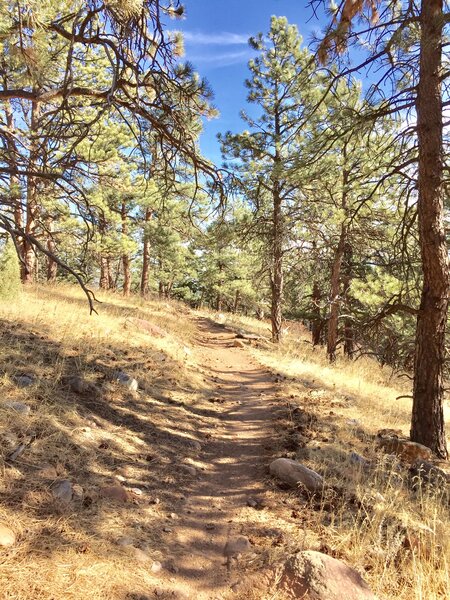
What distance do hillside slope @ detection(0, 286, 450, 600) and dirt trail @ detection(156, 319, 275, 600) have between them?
0.05 ft

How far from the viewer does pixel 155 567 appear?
263 cm

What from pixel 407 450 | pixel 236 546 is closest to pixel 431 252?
pixel 407 450

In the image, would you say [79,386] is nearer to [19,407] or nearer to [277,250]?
[19,407]

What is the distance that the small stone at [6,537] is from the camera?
2.42 meters

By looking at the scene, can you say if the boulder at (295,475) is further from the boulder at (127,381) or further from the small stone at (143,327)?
the small stone at (143,327)

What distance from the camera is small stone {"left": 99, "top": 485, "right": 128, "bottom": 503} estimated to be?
3.32m

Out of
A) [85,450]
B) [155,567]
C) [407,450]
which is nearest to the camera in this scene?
[155,567]

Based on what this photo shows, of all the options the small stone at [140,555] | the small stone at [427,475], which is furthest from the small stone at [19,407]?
the small stone at [427,475]

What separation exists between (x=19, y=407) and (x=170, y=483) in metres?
1.79

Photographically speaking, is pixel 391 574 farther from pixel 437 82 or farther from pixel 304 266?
pixel 304 266

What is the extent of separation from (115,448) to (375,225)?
9626 mm

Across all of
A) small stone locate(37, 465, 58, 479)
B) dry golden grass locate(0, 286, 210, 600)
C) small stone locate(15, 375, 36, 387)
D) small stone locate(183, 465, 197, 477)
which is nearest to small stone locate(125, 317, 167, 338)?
dry golden grass locate(0, 286, 210, 600)

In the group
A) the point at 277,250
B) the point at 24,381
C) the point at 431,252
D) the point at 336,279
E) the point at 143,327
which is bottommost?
the point at 24,381

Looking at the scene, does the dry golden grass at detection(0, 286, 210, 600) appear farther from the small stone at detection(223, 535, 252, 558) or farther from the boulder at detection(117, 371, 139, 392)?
the small stone at detection(223, 535, 252, 558)
